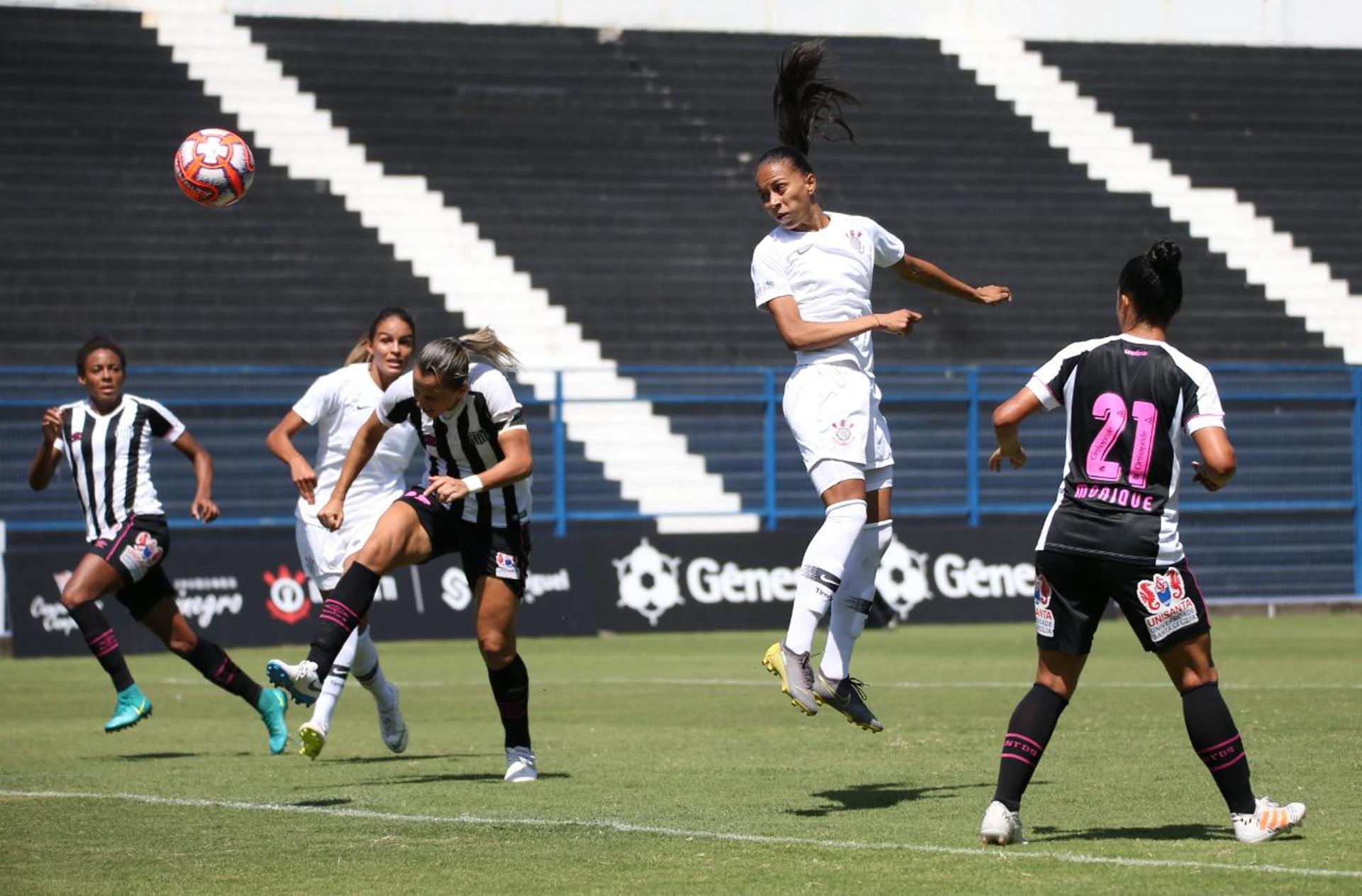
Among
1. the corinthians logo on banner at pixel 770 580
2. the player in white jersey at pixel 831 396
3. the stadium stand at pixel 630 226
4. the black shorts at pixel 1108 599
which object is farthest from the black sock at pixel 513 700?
the stadium stand at pixel 630 226

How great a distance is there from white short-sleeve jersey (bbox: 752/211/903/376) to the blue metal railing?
43.0 feet

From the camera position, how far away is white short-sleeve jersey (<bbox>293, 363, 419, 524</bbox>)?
10969 millimetres

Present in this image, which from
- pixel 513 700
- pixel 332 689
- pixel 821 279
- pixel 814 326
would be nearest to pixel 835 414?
pixel 814 326

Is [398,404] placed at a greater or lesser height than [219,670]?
greater

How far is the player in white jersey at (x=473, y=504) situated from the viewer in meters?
8.65

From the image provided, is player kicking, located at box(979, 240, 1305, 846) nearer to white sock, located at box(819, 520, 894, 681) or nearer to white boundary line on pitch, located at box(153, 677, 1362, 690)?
white sock, located at box(819, 520, 894, 681)

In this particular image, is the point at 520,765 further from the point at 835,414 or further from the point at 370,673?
the point at 835,414

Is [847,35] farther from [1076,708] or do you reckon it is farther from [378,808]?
[378,808]

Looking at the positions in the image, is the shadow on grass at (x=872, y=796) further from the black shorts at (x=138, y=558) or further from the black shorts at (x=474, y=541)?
the black shorts at (x=138, y=558)

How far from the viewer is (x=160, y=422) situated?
11453 millimetres

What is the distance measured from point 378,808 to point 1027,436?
16525mm

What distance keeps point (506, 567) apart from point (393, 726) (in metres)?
1.65

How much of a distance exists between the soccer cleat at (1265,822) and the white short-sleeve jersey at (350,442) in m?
5.50

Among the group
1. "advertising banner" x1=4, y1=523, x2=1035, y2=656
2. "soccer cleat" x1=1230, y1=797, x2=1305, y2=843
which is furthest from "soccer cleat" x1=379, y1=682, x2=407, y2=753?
"advertising banner" x1=4, y1=523, x2=1035, y2=656
